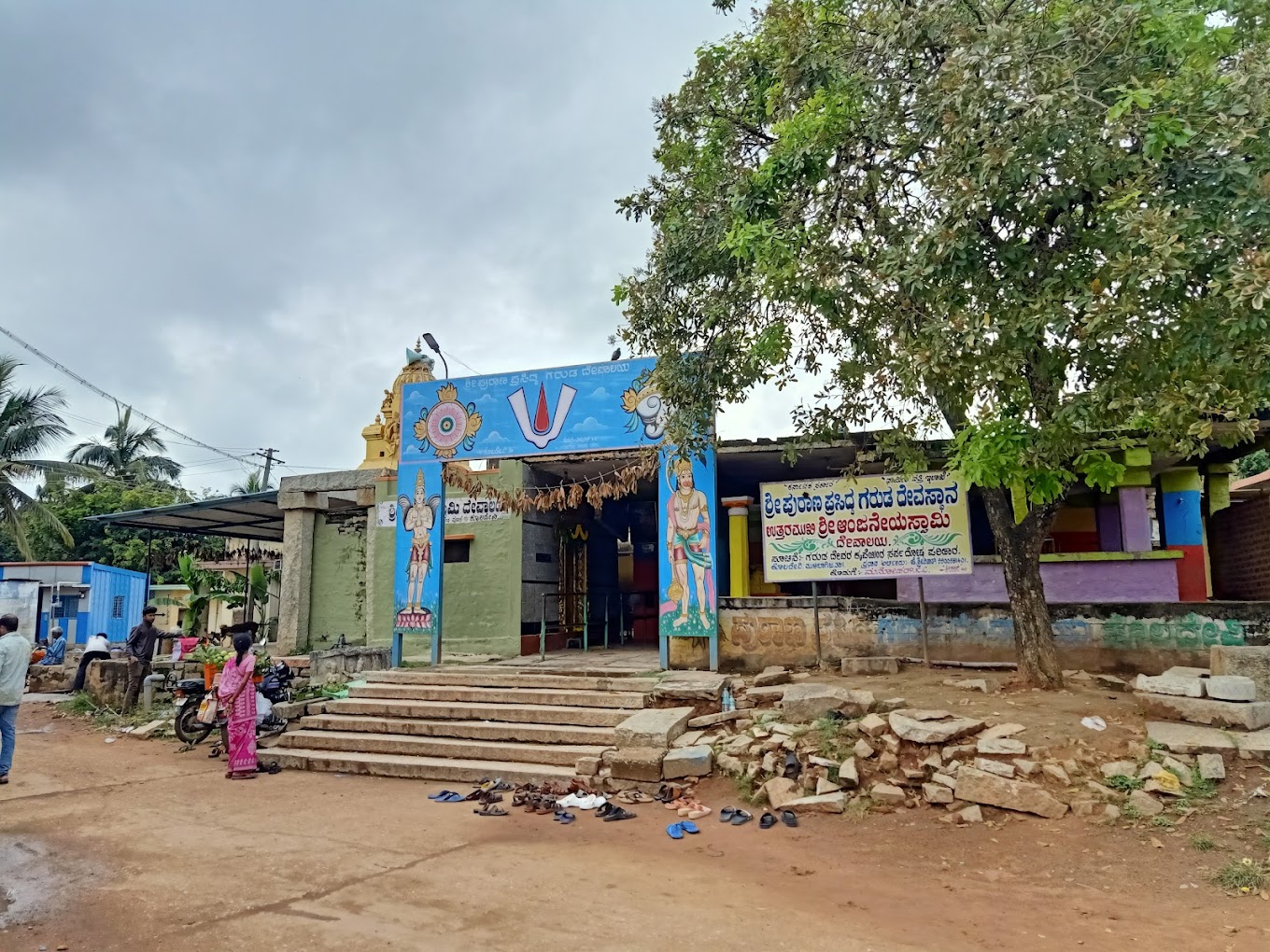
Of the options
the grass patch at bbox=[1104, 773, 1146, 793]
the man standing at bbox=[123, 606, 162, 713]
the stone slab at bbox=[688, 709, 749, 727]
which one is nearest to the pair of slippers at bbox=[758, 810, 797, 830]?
the stone slab at bbox=[688, 709, 749, 727]

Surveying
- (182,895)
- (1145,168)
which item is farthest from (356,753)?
(1145,168)

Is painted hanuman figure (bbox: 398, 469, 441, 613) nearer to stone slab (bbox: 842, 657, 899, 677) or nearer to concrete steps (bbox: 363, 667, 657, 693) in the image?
concrete steps (bbox: 363, 667, 657, 693)

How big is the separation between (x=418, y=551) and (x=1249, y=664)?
31.9ft

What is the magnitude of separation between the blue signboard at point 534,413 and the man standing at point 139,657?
4888 mm

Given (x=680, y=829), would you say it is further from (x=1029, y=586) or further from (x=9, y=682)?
(x=9, y=682)

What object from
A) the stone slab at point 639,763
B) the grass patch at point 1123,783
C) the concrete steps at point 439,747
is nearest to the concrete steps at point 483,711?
the concrete steps at point 439,747

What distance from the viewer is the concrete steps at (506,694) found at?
8.95m

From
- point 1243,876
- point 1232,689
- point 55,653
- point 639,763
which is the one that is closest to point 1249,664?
point 1232,689

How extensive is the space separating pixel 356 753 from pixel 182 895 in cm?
393

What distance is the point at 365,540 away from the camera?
1466 cm

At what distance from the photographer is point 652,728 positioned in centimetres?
768

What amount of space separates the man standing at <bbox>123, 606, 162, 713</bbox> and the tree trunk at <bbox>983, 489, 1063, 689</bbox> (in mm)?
11852

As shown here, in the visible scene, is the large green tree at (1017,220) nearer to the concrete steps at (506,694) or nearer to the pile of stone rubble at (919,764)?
the pile of stone rubble at (919,764)

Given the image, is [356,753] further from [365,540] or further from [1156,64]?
[1156,64]
